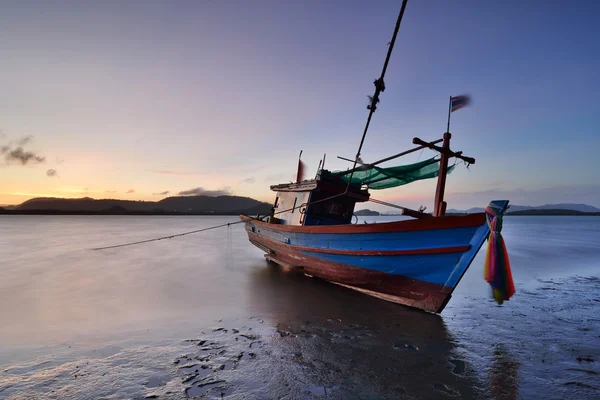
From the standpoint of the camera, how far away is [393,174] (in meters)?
9.34

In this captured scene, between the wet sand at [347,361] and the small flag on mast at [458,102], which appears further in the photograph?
the small flag on mast at [458,102]

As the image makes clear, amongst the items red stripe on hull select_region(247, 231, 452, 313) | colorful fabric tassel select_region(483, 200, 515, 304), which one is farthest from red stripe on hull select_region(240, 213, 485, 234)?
red stripe on hull select_region(247, 231, 452, 313)

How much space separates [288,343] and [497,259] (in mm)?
4270

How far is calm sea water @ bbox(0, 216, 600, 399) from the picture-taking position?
12.6 feet

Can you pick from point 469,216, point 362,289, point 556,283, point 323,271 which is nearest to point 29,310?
point 323,271

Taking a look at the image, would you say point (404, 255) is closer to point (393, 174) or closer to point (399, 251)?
point (399, 251)

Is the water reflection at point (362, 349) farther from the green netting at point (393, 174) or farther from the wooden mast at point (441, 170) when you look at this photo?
the green netting at point (393, 174)

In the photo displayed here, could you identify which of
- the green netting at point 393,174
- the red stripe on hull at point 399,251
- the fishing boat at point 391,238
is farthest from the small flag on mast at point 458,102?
the red stripe on hull at point 399,251

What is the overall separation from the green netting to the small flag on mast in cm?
155

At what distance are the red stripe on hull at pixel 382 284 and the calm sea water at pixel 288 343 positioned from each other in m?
0.31

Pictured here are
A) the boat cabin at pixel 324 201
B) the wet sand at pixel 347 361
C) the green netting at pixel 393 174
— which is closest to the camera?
the wet sand at pixel 347 361

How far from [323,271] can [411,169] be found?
425 centimetres

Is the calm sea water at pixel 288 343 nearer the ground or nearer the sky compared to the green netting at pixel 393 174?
nearer the ground

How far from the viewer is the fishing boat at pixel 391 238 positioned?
246 inches
